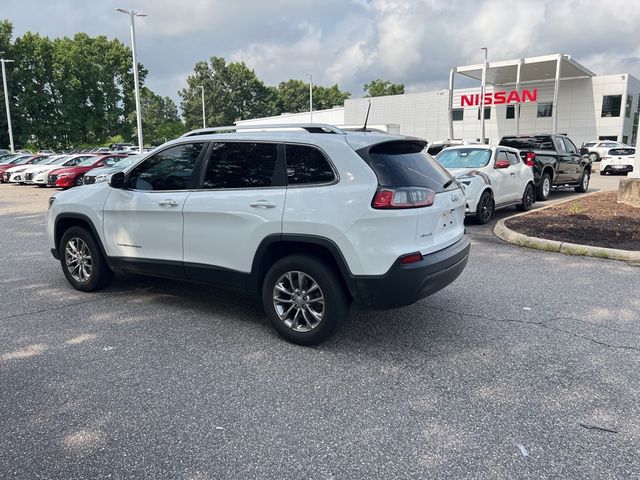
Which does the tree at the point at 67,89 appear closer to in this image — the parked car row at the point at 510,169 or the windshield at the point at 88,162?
the windshield at the point at 88,162

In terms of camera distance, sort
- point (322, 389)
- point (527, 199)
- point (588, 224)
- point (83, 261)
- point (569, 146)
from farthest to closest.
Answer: point (569, 146) < point (527, 199) < point (588, 224) < point (83, 261) < point (322, 389)

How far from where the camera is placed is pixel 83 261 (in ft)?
18.1

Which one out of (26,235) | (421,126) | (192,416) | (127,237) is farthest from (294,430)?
(421,126)

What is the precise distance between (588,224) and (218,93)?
85.6 meters

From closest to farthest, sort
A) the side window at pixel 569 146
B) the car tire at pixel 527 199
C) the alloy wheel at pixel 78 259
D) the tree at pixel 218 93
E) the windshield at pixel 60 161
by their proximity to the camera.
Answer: the alloy wheel at pixel 78 259 < the car tire at pixel 527 199 < the side window at pixel 569 146 < the windshield at pixel 60 161 < the tree at pixel 218 93

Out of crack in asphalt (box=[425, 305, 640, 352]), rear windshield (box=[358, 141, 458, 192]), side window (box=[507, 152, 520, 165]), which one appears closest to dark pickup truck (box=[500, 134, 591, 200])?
side window (box=[507, 152, 520, 165])

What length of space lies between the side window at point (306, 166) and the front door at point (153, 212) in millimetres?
1055

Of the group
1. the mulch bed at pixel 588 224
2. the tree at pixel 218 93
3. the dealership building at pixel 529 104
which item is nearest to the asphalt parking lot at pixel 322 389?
the mulch bed at pixel 588 224

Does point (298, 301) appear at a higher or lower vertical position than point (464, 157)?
lower

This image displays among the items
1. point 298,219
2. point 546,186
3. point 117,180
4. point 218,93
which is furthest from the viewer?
point 218,93

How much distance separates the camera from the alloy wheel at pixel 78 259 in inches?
217

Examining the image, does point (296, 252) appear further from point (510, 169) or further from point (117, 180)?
point (510, 169)

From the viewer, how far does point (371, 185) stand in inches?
145

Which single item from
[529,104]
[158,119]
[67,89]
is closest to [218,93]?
[67,89]
